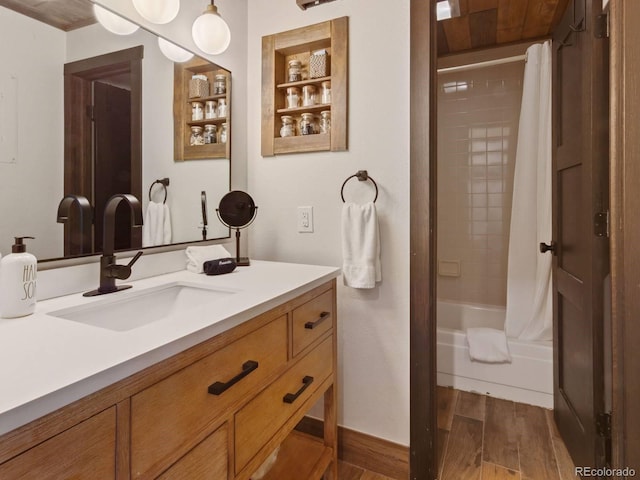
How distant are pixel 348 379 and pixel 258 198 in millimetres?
992

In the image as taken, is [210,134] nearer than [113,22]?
No

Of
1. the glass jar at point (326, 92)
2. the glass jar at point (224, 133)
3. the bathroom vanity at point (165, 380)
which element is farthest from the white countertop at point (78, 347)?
the glass jar at point (326, 92)

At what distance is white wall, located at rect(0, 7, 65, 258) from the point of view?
35.9 inches

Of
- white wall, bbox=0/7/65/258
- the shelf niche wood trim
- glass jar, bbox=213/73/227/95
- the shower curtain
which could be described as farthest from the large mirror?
the shower curtain

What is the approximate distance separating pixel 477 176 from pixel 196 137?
2.17 meters

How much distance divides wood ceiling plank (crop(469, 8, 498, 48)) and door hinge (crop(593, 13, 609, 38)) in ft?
3.12

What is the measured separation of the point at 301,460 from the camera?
1.37 m

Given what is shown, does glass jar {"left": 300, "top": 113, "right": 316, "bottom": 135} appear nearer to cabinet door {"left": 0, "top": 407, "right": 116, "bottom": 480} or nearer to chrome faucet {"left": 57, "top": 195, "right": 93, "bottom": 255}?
chrome faucet {"left": 57, "top": 195, "right": 93, "bottom": 255}

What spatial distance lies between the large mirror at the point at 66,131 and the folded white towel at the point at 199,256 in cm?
11

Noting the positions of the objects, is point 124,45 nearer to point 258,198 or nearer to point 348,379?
point 258,198

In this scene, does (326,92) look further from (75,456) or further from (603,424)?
(603,424)

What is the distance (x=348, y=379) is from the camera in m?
1.64

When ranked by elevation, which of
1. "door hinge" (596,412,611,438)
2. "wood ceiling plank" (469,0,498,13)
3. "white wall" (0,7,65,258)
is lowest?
"door hinge" (596,412,611,438)

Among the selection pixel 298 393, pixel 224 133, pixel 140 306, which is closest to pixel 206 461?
pixel 298 393
